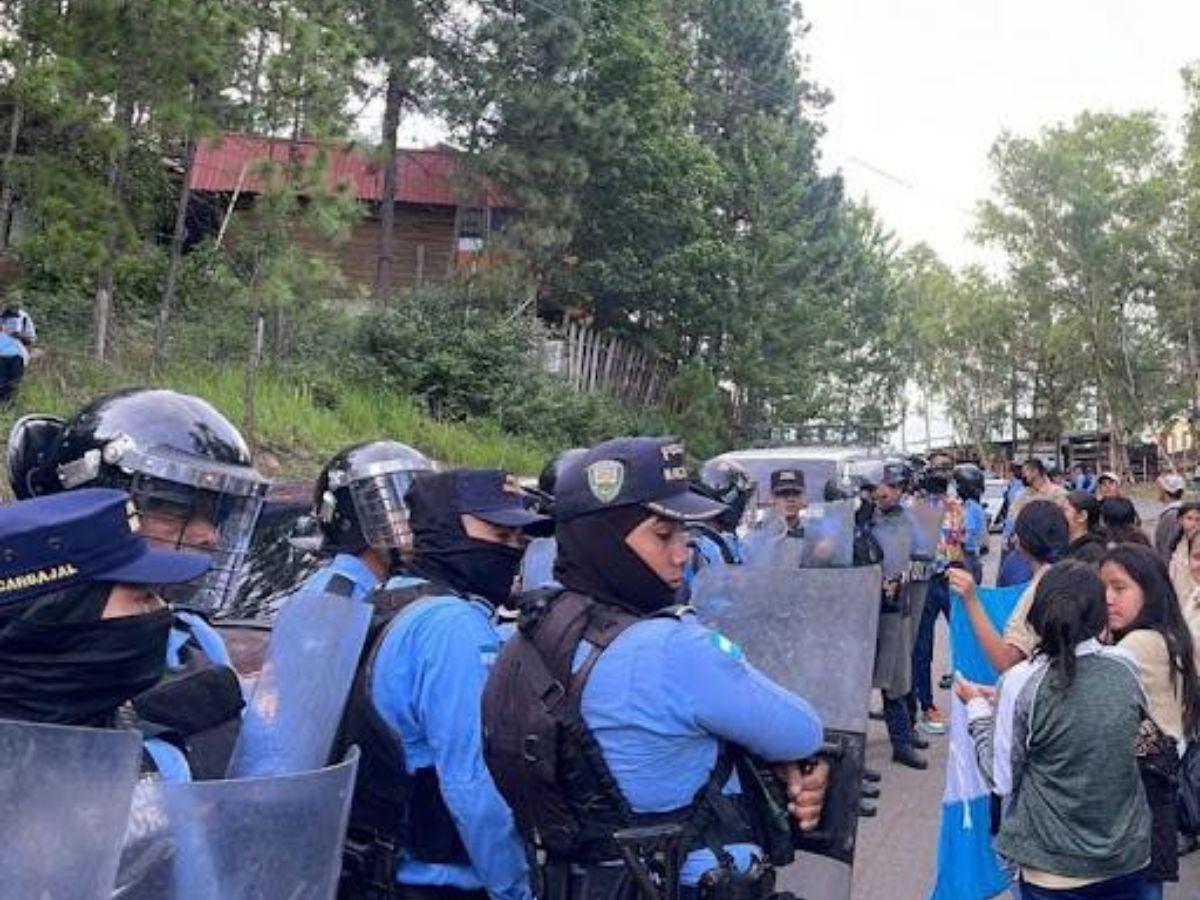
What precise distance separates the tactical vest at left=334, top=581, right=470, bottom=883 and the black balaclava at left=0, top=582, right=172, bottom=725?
2.57 feet

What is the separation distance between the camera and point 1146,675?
414 centimetres

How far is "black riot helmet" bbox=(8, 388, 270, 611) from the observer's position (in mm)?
3070

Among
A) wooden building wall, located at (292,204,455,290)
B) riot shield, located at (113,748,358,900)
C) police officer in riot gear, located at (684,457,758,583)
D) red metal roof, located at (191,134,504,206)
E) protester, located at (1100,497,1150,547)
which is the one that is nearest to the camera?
riot shield, located at (113,748,358,900)

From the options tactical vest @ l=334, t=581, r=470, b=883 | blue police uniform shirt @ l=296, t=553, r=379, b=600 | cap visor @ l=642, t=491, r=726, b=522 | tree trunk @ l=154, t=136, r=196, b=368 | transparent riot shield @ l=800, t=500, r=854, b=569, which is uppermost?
tree trunk @ l=154, t=136, r=196, b=368

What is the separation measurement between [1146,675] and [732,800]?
88.8 inches

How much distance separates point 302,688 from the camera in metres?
2.43

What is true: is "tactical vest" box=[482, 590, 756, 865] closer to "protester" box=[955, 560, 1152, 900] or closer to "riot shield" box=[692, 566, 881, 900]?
"riot shield" box=[692, 566, 881, 900]

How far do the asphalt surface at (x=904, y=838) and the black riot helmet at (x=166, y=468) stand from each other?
3379 mm

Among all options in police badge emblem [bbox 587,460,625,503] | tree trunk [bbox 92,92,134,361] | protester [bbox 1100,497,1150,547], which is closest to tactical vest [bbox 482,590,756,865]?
police badge emblem [bbox 587,460,625,503]

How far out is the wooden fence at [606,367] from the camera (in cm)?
2625

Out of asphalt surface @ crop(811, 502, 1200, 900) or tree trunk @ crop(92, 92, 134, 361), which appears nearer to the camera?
asphalt surface @ crop(811, 502, 1200, 900)

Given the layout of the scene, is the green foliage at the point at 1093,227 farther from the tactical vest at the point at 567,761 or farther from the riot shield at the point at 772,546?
the tactical vest at the point at 567,761

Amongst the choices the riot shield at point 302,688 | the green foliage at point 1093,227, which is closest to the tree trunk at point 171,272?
the riot shield at point 302,688

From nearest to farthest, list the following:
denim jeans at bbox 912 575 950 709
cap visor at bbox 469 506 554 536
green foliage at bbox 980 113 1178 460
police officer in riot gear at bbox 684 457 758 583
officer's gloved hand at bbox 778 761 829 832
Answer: officer's gloved hand at bbox 778 761 829 832, cap visor at bbox 469 506 554 536, police officer in riot gear at bbox 684 457 758 583, denim jeans at bbox 912 575 950 709, green foliage at bbox 980 113 1178 460
